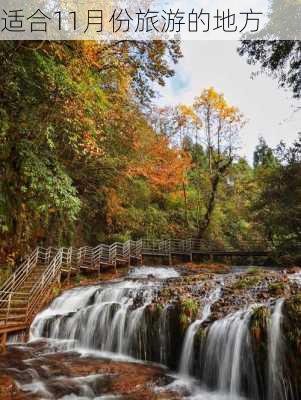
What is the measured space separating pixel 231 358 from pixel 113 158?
10731 millimetres

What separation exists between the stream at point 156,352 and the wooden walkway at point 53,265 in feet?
2.37

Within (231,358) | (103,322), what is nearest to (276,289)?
(231,358)

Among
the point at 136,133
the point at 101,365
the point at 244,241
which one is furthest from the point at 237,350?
the point at 244,241

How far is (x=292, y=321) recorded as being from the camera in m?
6.03

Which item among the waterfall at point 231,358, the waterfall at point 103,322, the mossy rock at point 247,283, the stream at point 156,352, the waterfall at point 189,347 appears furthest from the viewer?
the mossy rock at point 247,283

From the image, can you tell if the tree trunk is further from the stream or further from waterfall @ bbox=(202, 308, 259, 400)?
waterfall @ bbox=(202, 308, 259, 400)

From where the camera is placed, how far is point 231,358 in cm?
657

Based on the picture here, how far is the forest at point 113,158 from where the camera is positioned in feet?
31.2

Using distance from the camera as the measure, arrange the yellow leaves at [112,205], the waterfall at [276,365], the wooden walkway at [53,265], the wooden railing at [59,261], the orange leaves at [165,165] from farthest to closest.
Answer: the orange leaves at [165,165] < the yellow leaves at [112,205] < the wooden railing at [59,261] < the wooden walkway at [53,265] < the waterfall at [276,365]

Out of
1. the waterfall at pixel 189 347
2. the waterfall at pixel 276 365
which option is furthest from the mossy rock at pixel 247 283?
the waterfall at pixel 276 365

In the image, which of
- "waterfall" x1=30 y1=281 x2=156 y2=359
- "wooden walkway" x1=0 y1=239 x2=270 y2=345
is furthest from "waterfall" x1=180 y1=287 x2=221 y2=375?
"wooden walkway" x1=0 y1=239 x2=270 y2=345

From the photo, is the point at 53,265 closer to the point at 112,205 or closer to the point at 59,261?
the point at 59,261

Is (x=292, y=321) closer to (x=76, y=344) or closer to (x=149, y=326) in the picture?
(x=149, y=326)

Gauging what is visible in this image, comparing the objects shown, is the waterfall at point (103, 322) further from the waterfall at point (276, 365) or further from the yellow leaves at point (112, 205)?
the yellow leaves at point (112, 205)
